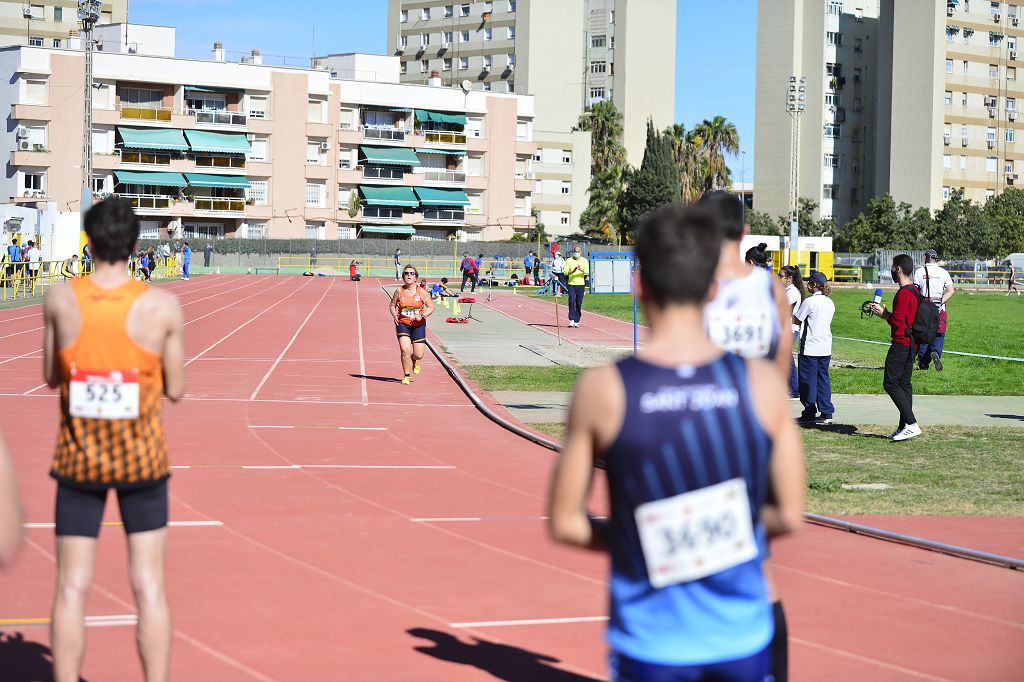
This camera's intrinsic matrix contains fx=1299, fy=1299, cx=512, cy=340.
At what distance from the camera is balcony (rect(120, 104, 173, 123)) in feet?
282

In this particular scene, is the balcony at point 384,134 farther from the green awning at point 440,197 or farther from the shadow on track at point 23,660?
the shadow on track at point 23,660

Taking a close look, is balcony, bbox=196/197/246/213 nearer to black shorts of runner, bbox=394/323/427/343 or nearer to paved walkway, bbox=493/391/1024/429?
black shorts of runner, bbox=394/323/427/343

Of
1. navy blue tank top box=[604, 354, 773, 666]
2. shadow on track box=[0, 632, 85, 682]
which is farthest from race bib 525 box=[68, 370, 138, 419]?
navy blue tank top box=[604, 354, 773, 666]

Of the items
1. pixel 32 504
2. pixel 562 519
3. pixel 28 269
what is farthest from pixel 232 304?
pixel 562 519

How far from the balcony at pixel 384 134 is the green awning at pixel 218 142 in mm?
9369

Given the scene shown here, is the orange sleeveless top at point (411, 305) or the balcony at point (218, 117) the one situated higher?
the balcony at point (218, 117)

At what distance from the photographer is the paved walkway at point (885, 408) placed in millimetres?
15867

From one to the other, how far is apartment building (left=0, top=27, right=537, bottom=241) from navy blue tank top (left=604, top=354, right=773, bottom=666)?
8108 cm

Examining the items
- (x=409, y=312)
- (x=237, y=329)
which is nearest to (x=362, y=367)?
(x=409, y=312)

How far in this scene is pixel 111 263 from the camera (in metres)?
4.89

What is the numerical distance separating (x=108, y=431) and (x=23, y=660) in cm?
178

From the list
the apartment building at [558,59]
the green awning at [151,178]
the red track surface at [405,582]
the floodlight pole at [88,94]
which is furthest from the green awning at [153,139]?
the red track surface at [405,582]

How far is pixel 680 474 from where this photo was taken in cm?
312

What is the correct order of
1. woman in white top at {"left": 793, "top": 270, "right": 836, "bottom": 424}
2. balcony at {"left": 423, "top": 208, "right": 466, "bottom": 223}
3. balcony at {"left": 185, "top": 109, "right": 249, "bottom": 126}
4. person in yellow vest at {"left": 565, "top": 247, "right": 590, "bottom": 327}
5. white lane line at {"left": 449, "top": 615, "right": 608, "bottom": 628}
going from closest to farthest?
white lane line at {"left": 449, "top": 615, "right": 608, "bottom": 628} < woman in white top at {"left": 793, "top": 270, "right": 836, "bottom": 424} < person in yellow vest at {"left": 565, "top": 247, "right": 590, "bottom": 327} < balcony at {"left": 185, "top": 109, "right": 249, "bottom": 126} < balcony at {"left": 423, "top": 208, "right": 466, "bottom": 223}
